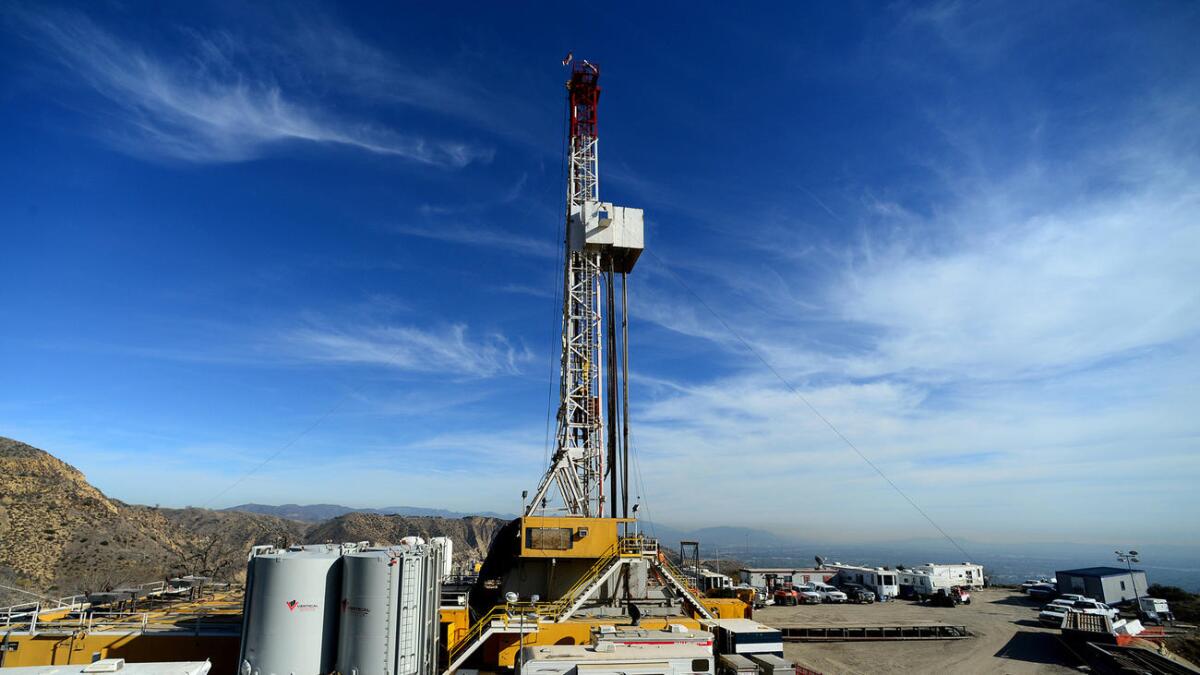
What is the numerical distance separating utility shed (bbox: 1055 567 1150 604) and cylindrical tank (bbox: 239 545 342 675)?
4610 cm

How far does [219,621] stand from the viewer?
57.3 ft

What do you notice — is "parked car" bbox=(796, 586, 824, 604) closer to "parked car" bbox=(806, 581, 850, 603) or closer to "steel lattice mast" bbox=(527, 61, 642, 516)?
"parked car" bbox=(806, 581, 850, 603)

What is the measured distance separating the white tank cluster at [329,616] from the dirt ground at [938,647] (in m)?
15.4

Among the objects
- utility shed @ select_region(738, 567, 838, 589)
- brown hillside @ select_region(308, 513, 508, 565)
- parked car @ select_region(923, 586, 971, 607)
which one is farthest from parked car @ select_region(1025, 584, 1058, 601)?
brown hillside @ select_region(308, 513, 508, 565)

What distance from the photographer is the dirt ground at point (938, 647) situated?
21484 millimetres

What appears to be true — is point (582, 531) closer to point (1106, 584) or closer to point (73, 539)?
point (1106, 584)

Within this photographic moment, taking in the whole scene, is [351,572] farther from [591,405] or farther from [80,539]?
[80,539]

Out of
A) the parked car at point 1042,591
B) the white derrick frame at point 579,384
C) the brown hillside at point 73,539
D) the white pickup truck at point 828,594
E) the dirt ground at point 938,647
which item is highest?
the white derrick frame at point 579,384

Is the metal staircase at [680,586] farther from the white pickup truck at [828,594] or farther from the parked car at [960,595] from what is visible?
the parked car at [960,595]

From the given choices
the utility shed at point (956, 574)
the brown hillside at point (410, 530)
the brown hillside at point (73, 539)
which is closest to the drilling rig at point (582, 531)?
the brown hillside at point (73, 539)

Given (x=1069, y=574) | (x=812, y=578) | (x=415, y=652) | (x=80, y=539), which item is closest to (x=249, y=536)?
(x=80, y=539)

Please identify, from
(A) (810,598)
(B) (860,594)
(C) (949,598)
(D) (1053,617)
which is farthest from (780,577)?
(D) (1053,617)

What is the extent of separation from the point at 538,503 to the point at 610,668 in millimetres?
10633

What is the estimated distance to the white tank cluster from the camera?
12.8 m
